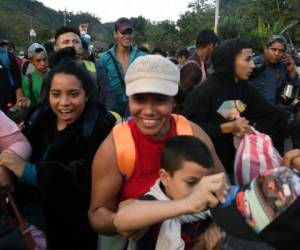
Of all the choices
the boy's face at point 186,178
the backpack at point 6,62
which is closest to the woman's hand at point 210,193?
the boy's face at point 186,178

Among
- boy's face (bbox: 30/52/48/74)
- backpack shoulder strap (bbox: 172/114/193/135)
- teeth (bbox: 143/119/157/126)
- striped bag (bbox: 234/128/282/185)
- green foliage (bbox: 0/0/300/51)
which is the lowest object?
striped bag (bbox: 234/128/282/185)

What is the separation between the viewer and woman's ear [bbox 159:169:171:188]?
6.05ft

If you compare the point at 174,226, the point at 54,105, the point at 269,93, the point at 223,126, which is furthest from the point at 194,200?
the point at 269,93

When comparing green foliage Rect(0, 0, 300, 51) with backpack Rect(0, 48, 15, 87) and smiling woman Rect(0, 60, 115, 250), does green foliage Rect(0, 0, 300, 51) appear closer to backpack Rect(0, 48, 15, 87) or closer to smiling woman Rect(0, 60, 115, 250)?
backpack Rect(0, 48, 15, 87)

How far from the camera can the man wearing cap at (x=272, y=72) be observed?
542 centimetres

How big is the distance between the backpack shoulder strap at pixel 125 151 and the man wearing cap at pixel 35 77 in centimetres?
228

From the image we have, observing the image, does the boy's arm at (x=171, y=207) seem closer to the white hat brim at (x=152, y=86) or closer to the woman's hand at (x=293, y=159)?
the white hat brim at (x=152, y=86)

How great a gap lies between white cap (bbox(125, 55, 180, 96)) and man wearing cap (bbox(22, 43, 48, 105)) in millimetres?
2265

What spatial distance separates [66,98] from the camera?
2.28m

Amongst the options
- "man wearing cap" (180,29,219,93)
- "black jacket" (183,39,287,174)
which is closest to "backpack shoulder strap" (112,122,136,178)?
"black jacket" (183,39,287,174)

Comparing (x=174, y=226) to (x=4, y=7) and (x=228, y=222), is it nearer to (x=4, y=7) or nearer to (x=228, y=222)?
(x=228, y=222)

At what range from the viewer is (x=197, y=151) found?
1.82 m

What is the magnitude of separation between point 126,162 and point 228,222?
0.52 meters

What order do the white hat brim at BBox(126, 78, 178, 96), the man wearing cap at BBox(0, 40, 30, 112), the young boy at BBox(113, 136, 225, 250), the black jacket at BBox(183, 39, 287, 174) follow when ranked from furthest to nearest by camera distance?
the man wearing cap at BBox(0, 40, 30, 112) < the black jacket at BBox(183, 39, 287, 174) < the white hat brim at BBox(126, 78, 178, 96) < the young boy at BBox(113, 136, 225, 250)
